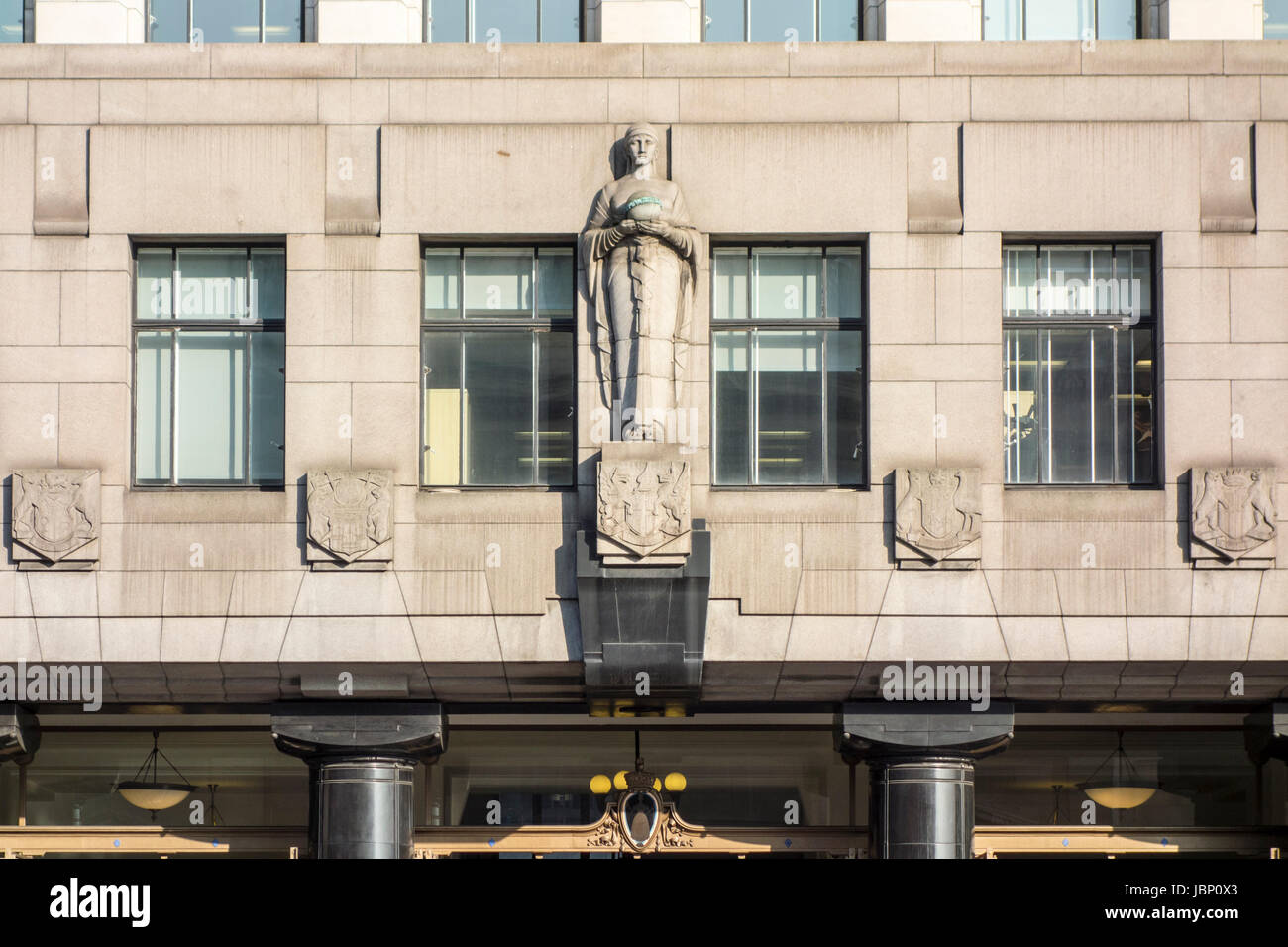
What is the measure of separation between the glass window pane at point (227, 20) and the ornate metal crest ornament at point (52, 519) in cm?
439

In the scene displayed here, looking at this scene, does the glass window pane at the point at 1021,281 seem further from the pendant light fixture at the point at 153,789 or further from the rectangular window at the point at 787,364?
the pendant light fixture at the point at 153,789

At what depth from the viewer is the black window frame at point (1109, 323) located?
15.1 meters

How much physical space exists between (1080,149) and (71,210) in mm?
8903

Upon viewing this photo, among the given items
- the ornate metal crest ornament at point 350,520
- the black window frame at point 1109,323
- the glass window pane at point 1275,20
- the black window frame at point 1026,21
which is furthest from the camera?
the black window frame at point 1026,21


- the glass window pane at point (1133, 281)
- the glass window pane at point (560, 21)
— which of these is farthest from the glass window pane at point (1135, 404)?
the glass window pane at point (560, 21)

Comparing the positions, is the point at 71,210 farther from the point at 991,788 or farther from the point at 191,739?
the point at 991,788

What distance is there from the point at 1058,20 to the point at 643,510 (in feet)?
20.3

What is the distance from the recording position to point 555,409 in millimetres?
15352

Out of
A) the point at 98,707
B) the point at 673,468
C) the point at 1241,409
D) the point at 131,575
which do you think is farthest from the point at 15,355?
the point at 1241,409

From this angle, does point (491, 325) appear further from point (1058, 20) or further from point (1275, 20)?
point (1275, 20)

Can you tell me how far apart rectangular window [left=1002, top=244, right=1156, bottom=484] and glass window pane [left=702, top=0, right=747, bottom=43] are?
322 cm

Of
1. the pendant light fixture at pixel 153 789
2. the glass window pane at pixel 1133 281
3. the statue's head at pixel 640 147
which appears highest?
the statue's head at pixel 640 147

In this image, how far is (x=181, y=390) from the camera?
15484 mm

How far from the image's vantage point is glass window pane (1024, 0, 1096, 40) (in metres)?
16.1
